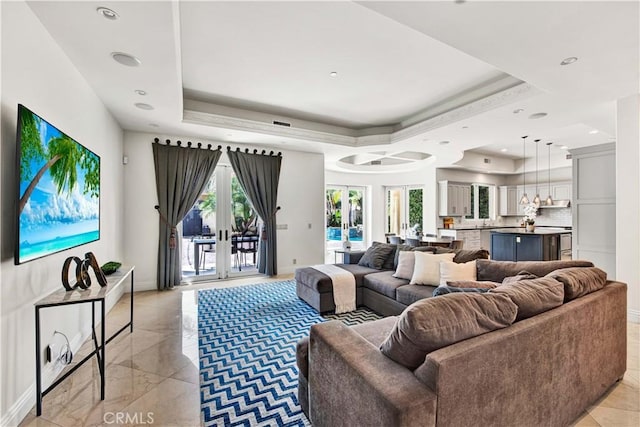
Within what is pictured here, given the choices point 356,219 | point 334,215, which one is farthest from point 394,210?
point 334,215

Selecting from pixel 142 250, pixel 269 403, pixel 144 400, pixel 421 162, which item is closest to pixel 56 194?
pixel 144 400

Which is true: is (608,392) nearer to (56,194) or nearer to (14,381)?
(14,381)

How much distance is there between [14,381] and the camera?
183cm

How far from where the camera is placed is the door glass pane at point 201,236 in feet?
17.9

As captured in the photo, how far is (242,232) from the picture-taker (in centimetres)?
588

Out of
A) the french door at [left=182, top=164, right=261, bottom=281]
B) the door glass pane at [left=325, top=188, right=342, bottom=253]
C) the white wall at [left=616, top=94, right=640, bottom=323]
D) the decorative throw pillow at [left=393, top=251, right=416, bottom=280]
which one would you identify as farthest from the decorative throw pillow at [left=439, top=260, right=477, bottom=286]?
the door glass pane at [left=325, top=188, right=342, bottom=253]

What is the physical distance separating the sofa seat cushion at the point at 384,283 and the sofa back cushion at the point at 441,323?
199cm

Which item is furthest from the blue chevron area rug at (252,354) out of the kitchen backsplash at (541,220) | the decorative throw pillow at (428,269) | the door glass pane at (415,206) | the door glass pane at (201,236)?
the kitchen backsplash at (541,220)

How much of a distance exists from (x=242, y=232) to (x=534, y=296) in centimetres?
503

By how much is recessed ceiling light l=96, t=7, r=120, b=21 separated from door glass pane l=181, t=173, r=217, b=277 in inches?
144

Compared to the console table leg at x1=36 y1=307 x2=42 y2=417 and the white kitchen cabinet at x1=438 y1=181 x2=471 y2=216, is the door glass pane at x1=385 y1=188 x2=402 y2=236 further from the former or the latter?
the console table leg at x1=36 y1=307 x2=42 y2=417

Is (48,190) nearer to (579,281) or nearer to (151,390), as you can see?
(151,390)

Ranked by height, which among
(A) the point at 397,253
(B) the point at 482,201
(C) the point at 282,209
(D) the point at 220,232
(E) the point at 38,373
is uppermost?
(B) the point at 482,201

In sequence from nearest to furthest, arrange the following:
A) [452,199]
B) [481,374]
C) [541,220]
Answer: [481,374]
[452,199]
[541,220]
